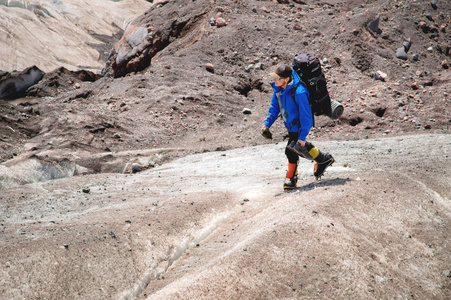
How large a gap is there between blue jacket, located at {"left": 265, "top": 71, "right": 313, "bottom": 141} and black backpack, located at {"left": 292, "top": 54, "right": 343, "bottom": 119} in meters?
0.08

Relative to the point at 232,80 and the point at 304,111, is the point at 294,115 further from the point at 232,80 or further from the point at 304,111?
the point at 232,80

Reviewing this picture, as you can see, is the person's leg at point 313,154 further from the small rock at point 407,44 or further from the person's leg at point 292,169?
the small rock at point 407,44

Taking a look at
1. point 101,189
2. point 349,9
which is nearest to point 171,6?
point 349,9

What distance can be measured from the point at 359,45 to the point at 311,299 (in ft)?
50.4

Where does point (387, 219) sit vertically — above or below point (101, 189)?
above

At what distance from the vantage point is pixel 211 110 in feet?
49.8

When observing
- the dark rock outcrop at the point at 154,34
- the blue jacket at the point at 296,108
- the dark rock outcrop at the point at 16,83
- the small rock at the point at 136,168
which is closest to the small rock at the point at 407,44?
the dark rock outcrop at the point at 154,34

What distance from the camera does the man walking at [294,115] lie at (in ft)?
17.7

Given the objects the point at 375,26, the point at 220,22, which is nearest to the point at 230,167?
the point at 220,22

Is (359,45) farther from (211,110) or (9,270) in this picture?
(9,270)

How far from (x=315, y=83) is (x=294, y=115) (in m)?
0.53

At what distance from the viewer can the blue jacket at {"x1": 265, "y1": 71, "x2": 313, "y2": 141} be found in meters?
5.38

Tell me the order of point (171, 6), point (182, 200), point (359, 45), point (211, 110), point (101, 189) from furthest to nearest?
point (171, 6), point (359, 45), point (211, 110), point (101, 189), point (182, 200)

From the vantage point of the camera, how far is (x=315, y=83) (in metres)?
5.41
